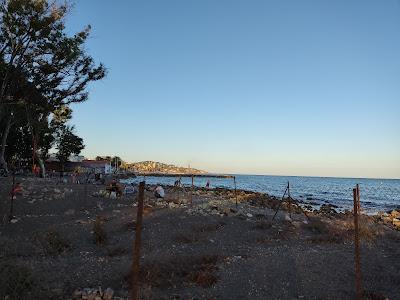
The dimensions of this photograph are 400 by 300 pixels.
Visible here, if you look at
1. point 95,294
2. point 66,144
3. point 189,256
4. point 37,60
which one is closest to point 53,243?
point 189,256

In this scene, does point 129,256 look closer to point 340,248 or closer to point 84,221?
point 84,221

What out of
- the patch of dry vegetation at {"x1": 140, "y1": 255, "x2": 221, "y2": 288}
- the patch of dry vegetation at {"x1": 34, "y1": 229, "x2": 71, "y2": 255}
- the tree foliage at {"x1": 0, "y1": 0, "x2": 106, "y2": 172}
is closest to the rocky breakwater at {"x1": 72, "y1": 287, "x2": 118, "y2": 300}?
the patch of dry vegetation at {"x1": 140, "y1": 255, "x2": 221, "y2": 288}

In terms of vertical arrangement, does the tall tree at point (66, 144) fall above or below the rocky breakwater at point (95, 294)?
above

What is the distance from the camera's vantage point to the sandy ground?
10.3 m

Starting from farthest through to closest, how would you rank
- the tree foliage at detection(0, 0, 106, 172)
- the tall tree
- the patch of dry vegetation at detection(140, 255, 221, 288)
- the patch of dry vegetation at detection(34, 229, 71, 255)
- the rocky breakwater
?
the tall tree < the tree foliage at detection(0, 0, 106, 172) < the patch of dry vegetation at detection(34, 229, 71, 255) < the patch of dry vegetation at detection(140, 255, 221, 288) < the rocky breakwater

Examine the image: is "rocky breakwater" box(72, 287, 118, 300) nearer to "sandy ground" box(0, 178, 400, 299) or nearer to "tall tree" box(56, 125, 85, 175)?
"sandy ground" box(0, 178, 400, 299)

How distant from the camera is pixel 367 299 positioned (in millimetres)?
10148

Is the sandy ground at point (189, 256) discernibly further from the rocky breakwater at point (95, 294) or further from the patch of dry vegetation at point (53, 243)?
the rocky breakwater at point (95, 294)

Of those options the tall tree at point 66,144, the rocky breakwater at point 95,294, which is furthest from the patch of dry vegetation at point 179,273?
the tall tree at point 66,144

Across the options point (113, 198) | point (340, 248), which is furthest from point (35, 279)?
point (113, 198)

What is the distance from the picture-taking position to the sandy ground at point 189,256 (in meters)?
10.3

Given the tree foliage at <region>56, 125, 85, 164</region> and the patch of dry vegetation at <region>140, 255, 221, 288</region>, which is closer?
the patch of dry vegetation at <region>140, 255, 221, 288</region>

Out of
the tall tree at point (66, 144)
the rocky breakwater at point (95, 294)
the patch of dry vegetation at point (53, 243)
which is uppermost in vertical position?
the tall tree at point (66, 144)

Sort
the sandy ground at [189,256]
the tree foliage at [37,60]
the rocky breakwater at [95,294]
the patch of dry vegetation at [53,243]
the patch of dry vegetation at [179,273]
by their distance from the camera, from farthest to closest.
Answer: the tree foliage at [37,60], the patch of dry vegetation at [53,243], the patch of dry vegetation at [179,273], the sandy ground at [189,256], the rocky breakwater at [95,294]
